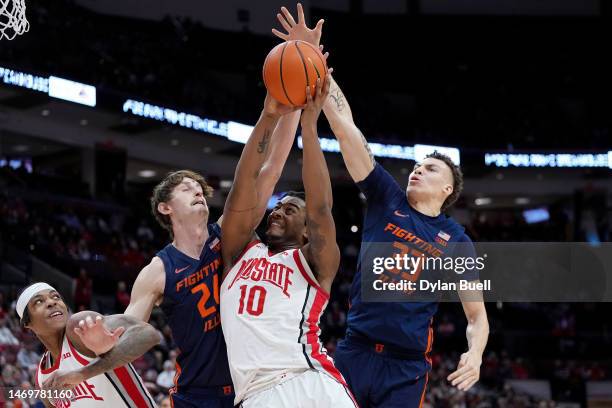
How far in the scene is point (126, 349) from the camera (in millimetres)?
4168

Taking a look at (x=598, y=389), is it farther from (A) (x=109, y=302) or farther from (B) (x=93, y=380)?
(B) (x=93, y=380)

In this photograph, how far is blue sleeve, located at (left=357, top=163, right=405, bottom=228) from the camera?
5277mm

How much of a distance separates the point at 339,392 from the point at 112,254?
13614 mm

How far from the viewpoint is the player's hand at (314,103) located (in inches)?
165

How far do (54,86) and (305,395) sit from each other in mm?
14107

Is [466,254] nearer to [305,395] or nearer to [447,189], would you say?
[447,189]

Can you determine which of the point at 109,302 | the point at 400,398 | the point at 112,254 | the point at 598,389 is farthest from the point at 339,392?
the point at 598,389

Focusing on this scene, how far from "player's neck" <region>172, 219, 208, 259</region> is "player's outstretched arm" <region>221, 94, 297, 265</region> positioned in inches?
15.0

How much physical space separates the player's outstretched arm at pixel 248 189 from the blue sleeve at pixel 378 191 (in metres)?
0.89

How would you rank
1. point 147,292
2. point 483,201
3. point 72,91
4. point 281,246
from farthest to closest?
point 483,201
point 72,91
point 147,292
point 281,246

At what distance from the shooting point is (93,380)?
471 cm

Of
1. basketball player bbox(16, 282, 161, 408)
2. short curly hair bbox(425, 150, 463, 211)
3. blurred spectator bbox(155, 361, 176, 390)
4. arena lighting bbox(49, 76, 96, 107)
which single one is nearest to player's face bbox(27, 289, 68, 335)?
basketball player bbox(16, 282, 161, 408)

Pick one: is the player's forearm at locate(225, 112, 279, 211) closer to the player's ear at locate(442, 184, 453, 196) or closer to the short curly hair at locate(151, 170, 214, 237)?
the short curly hair at locate(151, 170, 214, 237)

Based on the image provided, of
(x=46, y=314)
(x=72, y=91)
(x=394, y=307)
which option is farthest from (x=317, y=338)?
(x=72, y=91)
